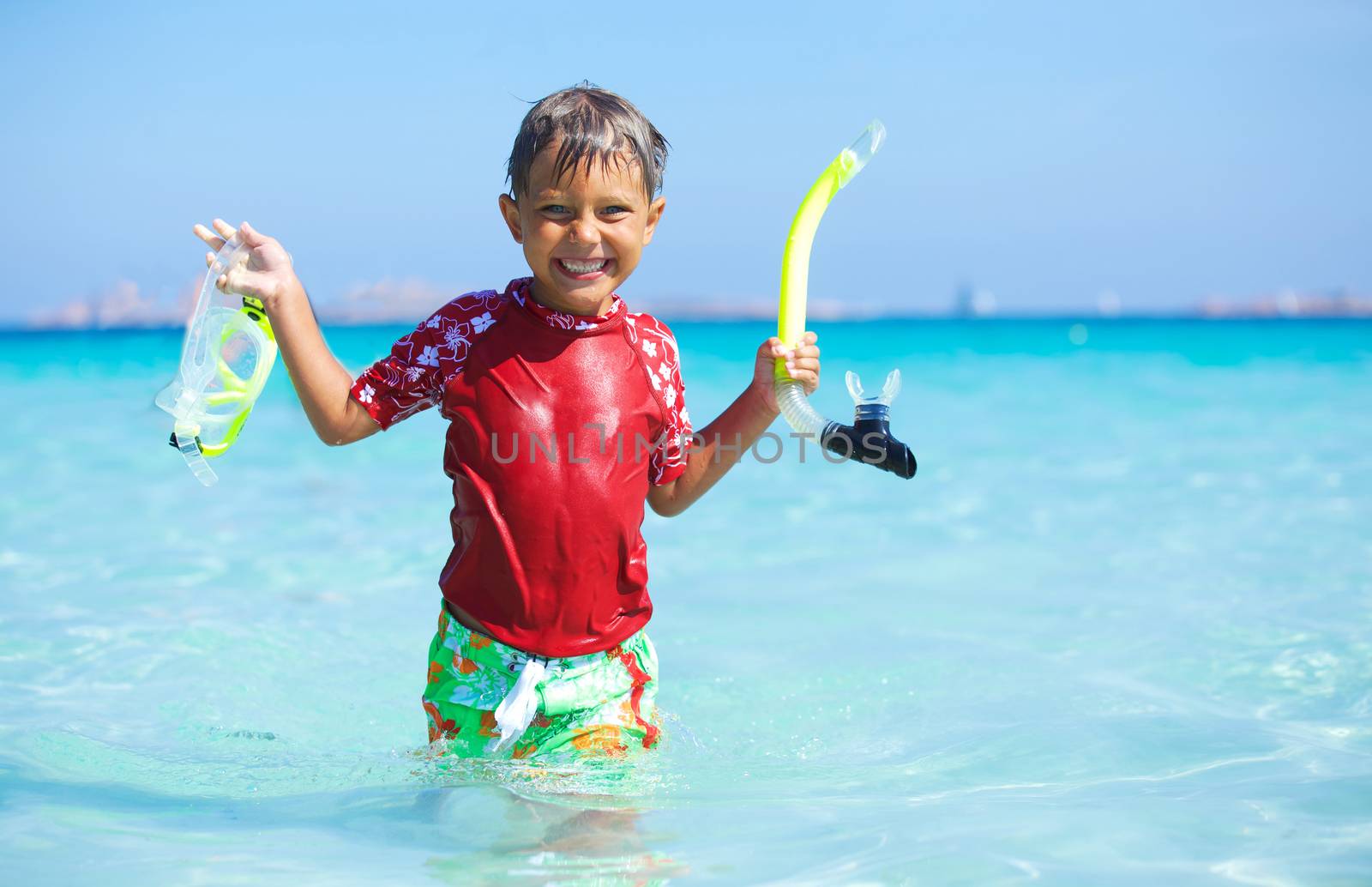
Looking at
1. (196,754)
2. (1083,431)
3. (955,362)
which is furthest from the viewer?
(955,362)

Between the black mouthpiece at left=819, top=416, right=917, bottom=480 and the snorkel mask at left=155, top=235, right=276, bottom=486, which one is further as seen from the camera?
the snorkel mask at left=155, top=235, right=276, bottom=486

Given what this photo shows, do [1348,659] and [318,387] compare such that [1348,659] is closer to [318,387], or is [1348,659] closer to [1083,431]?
[318,387]

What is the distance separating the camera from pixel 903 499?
283 inches

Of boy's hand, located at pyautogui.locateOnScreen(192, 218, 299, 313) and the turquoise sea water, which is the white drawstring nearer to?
the turquoise sea water

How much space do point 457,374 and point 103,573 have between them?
3.60m

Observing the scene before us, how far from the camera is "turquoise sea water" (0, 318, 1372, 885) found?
220 centimetres

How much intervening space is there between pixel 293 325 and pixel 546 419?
0.50 m

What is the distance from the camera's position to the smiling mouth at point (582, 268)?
7.49 ft

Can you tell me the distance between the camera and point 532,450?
233cm

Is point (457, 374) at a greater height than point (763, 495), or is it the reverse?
point (763, 495)

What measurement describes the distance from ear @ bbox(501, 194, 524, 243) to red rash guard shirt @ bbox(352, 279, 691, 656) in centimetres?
12

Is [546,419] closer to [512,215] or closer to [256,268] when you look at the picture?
[512,215]

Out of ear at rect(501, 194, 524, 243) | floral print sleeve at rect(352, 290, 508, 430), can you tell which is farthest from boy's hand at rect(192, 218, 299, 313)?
ear at rect(501, 194, 524, 243)

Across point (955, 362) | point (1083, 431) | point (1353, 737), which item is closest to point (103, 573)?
point (1353, 737)
